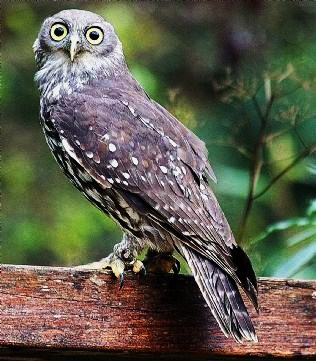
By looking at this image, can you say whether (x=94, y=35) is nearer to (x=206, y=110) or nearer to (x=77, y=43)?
(x=77, y=43)

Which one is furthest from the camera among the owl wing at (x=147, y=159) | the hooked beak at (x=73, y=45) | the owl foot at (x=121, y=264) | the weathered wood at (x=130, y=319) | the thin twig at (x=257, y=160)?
the thin twig at (x=257, y=160)

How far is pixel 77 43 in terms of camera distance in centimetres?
307

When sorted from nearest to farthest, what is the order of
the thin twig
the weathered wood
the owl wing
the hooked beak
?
the weathered wood < the owl wing < the hooked beak < the thin twig

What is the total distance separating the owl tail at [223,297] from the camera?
2.39 meters

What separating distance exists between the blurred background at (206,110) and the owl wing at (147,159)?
64 centimetres

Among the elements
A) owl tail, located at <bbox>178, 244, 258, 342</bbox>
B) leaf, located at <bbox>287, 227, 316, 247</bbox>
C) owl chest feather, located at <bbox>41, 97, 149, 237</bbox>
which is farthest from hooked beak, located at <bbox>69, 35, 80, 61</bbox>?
leaf, located at <bbox>287, 227, 316, 247</bbox>

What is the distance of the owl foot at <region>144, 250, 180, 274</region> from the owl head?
2.12ft

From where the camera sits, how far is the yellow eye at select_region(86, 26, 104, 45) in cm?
310

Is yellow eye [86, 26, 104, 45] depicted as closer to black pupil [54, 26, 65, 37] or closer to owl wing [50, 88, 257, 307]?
black pupil [54, 26, 65, 37]

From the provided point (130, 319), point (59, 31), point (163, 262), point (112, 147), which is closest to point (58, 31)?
point (59, 31)

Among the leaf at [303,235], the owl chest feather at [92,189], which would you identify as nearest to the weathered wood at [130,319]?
the owl chest feather at [92,189]

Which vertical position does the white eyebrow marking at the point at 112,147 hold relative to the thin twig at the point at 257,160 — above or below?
above

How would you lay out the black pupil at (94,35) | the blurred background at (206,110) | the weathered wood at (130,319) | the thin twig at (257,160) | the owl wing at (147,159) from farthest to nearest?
the blurred background at (206,110)
the thin twig at (257,160)
the black pupil at (94,35)
the owl wing at (147,159)
the weathered wood at (130,319)

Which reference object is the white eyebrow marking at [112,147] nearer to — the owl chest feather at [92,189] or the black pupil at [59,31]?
the owl chest feather at [92,189]
